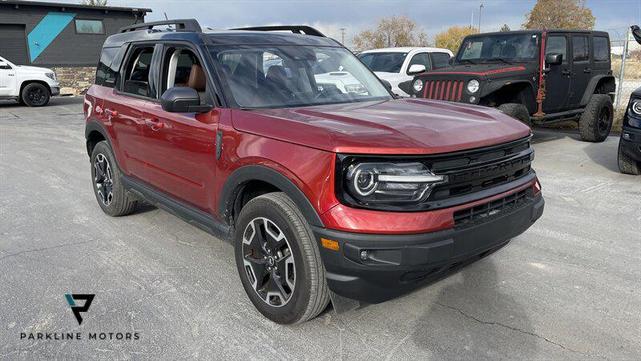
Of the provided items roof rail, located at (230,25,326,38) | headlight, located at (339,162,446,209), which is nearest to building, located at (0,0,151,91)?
roof rail, located at (230,25,326,38)

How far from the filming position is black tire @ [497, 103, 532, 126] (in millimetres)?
7828

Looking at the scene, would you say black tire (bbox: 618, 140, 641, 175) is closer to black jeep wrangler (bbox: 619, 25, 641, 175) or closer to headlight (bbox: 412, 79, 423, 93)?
black jeep wrangler (bbox: 619, 25, 641, 175)

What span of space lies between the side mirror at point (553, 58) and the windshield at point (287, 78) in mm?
5233

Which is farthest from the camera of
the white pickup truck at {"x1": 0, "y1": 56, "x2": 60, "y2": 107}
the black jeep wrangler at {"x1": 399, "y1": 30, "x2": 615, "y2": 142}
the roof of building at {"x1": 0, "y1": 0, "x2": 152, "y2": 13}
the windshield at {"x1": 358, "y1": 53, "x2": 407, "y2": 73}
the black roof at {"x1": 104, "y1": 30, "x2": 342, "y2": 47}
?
the roof of building at {"x1": 0, "y1": 0, "x2": 152, "y2": 13}

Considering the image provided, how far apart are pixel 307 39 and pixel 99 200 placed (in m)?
2.88

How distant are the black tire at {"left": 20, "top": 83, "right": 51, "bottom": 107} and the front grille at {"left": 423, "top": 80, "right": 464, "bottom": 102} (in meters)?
14.8

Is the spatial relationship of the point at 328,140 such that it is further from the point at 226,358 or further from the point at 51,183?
the point at 51,183

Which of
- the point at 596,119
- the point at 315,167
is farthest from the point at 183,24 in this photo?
the point at 596,119

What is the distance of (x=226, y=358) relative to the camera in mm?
2771

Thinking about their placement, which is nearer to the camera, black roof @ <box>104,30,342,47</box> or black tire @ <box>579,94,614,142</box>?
black roof @ <box>104,30,342,47</box>

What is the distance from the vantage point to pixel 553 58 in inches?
325

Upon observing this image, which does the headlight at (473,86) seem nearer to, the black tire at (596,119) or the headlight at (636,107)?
the headlight at (636,107)

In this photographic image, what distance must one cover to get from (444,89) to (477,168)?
226 inches

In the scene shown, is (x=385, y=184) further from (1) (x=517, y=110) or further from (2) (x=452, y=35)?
(2) (x=452, y=35)
